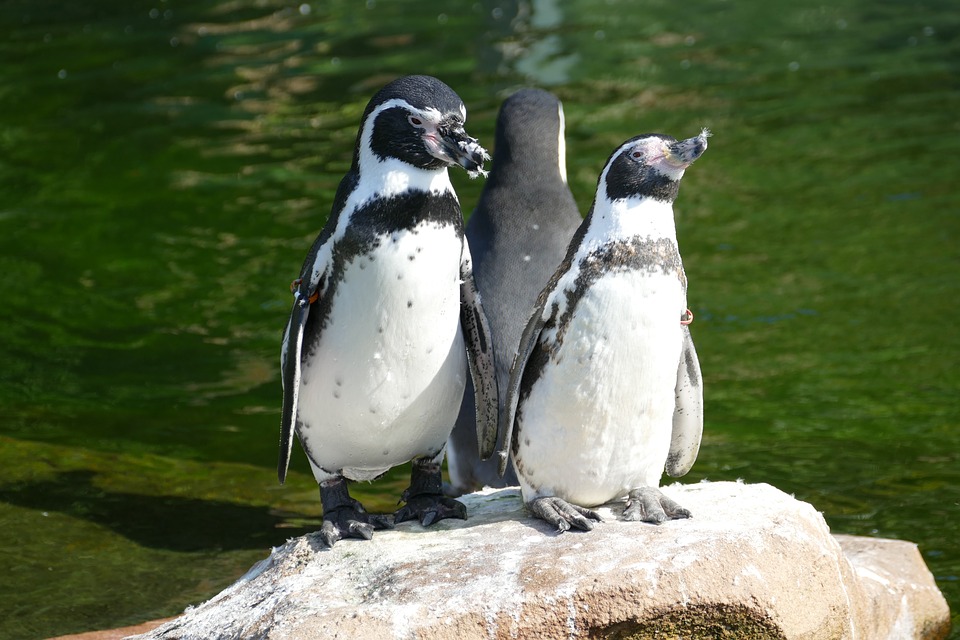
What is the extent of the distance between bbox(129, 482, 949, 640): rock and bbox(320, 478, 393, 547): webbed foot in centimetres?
4

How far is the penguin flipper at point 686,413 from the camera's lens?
477cm

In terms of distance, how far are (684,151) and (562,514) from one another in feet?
4.13

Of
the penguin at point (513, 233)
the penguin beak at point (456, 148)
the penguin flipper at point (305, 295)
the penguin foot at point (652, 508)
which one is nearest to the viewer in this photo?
the penguin beak at point (456, 148)

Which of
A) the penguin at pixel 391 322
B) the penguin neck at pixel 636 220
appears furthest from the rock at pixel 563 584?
the penguin neck at pixel 636 220

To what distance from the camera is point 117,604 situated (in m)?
5.66

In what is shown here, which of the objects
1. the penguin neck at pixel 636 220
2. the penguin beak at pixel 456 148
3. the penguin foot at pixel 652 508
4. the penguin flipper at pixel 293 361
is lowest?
the penguin foot at pixel 652 508

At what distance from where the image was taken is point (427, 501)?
15.9 feet

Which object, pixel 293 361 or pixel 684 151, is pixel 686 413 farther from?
pixel 293 361

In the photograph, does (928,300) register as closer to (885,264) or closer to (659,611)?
(885,264)

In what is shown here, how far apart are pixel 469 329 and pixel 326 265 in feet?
1.95

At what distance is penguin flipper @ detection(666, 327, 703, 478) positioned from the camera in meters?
4.77

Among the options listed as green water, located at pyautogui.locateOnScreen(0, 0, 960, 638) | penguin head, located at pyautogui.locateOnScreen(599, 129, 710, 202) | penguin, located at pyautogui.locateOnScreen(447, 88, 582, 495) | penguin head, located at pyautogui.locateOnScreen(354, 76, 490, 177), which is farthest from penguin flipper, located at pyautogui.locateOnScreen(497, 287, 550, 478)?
green water, located at pyautogui.locateOnScreen(0, 0, 960, 638)

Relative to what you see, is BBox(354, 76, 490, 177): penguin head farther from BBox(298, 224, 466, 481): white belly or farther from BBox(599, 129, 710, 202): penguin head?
BBox(599, 129, 710, 202): penguin head

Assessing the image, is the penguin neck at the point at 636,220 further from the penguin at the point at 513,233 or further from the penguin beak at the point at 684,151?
the penguin at the point at 513,233
